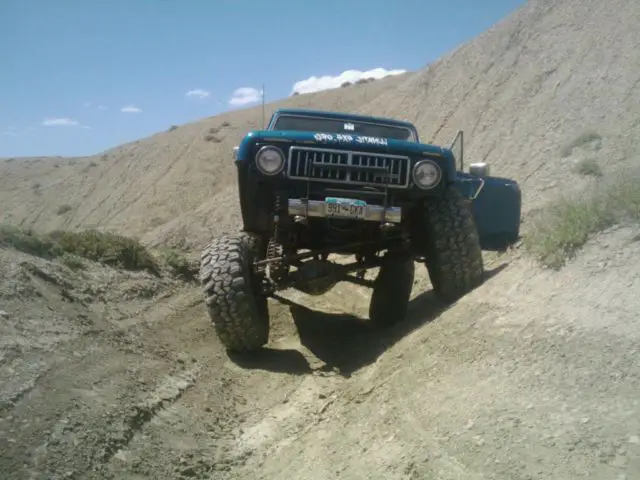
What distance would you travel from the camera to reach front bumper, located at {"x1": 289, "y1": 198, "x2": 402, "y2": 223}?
5.48 meters

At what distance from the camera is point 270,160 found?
5676 mm

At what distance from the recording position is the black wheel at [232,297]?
5789 mm

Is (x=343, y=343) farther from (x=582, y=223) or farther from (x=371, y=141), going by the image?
(x=582, y=223)

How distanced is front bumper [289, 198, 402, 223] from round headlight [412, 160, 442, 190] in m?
0.45

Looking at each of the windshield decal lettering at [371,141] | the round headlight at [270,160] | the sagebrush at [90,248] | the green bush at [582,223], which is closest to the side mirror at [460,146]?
the windshield decal lettering at [371,141]

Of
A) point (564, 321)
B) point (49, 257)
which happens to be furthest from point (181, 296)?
point (564, 321)

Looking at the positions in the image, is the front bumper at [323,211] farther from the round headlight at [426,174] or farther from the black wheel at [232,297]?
the black wheel at [232,297]

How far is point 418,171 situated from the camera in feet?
19.1

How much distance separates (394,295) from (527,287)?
2.13 meters

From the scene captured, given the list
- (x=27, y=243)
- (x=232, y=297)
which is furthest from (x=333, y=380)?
(x=27, y=243)

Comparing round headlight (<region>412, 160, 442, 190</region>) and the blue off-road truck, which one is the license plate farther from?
round headlight (<region>412, 160, 442, 190</region>)

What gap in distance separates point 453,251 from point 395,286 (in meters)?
1.12

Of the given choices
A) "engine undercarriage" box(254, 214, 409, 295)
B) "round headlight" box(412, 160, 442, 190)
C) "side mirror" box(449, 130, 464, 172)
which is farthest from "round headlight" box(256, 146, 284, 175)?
"side mirror" box(449, 130, 464, 172)

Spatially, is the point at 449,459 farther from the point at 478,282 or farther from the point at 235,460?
the point at 478,282
